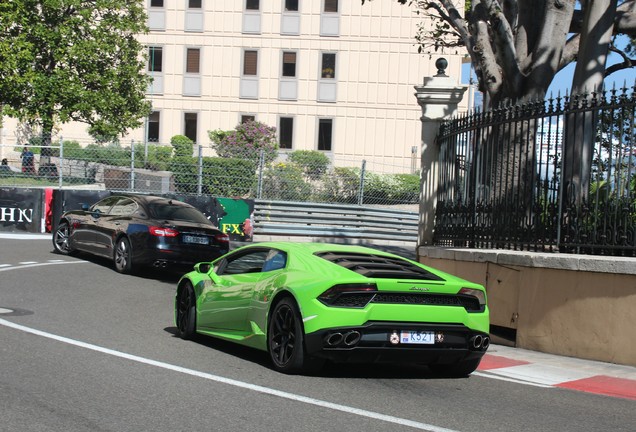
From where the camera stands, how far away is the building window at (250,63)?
162ft

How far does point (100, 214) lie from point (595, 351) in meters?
11.1

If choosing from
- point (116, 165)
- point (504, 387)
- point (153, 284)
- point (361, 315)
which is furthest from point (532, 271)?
point (116, 165)

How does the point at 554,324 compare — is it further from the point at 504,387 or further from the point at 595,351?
the point at 504,387

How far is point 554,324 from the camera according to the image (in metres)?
10.7

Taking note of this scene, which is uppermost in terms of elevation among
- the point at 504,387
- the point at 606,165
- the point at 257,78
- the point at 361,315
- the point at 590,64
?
the point at 257,78

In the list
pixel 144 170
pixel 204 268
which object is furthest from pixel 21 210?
pixel 204 268

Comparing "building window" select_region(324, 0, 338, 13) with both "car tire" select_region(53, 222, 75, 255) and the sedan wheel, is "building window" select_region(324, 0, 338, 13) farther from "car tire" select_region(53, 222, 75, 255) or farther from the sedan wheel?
the sedan wheel

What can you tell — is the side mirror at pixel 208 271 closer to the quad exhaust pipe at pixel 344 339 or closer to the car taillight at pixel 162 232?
the quad exhaust pipe at pixel 344 339

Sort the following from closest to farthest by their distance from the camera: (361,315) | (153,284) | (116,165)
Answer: (361,315) < (153,284) < (116,165)

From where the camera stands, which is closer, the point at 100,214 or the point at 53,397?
the point at 53,397

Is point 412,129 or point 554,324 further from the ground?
point 412,129

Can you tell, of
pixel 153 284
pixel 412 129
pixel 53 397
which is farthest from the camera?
pixel 412 129

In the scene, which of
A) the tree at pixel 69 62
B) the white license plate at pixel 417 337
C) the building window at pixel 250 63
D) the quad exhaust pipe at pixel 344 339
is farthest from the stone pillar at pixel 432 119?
the building window at pixel 250 63

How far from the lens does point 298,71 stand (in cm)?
4938
